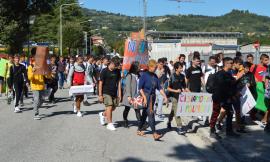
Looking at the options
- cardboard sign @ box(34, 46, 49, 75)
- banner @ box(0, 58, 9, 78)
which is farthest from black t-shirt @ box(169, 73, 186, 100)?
banner @ box(0, 58, 9, 78)

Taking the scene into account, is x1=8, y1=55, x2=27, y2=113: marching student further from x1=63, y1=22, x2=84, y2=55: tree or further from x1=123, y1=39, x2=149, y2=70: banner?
x1=63, y1=22, x2=84, y2=55: tree

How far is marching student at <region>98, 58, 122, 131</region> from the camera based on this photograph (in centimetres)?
1102

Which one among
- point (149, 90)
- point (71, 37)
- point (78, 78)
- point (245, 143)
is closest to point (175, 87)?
point (149, 90)

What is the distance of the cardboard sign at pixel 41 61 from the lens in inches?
494

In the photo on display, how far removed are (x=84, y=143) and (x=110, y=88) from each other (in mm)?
2075

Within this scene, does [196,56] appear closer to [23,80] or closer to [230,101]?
[230,101]

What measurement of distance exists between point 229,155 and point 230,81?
187 cm

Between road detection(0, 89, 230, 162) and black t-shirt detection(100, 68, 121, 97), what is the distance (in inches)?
36.1

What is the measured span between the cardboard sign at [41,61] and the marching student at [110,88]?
2256 mm

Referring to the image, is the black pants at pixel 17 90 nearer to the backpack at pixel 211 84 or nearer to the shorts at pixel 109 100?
the shorts at pixel 109 100

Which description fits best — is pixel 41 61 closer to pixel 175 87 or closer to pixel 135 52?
pixel 135 52

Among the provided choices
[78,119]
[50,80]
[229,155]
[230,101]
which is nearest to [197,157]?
[229,155]

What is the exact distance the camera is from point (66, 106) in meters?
16.3

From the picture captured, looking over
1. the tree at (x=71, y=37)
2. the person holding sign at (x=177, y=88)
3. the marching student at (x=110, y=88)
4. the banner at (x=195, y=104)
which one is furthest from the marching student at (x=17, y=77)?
the tree at (x=71, y=37)
